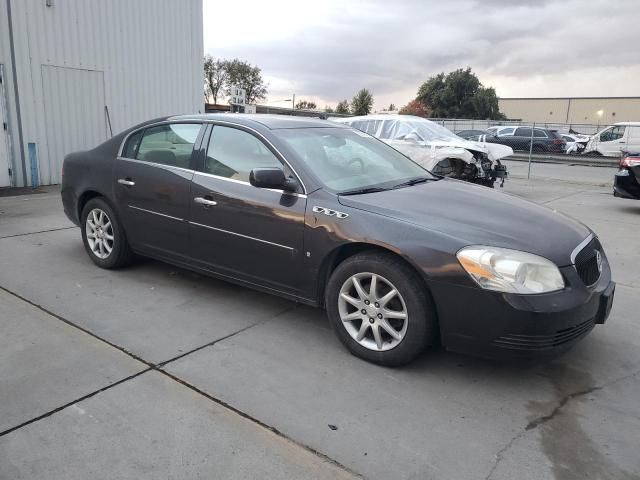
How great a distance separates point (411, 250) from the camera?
3.15 meters

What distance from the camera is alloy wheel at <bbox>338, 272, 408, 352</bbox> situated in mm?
3273

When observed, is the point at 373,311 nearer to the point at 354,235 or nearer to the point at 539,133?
the point at 354,235

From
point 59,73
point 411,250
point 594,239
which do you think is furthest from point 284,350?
point 59,73

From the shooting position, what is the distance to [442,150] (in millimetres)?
10344

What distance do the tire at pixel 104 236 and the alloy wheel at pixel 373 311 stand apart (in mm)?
2532

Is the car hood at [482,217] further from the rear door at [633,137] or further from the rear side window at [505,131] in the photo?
the rear side window at [505,131]

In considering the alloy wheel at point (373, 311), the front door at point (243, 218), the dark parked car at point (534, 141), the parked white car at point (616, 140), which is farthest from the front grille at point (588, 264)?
the dark parked car at point (534, 141)

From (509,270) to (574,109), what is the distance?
249 feet

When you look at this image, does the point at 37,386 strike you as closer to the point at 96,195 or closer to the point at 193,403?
the point at 193,403

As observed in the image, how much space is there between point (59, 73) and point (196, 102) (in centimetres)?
367

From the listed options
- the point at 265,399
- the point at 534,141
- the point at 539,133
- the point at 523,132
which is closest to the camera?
the point at 265,399

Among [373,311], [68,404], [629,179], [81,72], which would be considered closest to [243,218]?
[373,311]

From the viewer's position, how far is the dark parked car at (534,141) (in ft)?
82.2

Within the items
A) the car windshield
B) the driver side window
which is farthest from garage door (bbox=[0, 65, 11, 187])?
the driver side window
